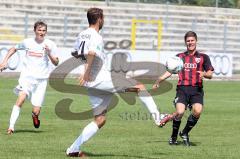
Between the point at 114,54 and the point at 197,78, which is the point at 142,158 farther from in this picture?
the point at 114,54

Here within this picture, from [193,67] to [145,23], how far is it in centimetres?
3367

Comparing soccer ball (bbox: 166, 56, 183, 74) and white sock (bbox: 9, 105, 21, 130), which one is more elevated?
soccer ball (bbox: 166, 56, 183, 74)

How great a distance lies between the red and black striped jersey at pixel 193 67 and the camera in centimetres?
1278

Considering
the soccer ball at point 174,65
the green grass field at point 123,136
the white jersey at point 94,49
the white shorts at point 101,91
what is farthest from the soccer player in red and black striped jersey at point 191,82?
the white jersey at point 94,49

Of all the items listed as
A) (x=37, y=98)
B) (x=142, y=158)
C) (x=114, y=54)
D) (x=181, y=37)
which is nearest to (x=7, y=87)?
(x=114, y=54)

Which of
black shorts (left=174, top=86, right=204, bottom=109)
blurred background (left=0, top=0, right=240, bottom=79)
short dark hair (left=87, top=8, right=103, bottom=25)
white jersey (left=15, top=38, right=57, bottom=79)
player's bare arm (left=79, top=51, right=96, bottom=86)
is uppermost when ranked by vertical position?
short dark hair (left=87, top=8, right=103, bottom=25)

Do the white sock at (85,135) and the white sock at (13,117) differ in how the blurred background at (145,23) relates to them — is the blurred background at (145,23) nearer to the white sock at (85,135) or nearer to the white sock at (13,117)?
the white sock at (13,117)

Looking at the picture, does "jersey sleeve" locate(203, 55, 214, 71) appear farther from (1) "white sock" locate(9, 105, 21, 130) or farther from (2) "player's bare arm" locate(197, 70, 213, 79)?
(1) "white sock" locate(9, 105, 21, 130)

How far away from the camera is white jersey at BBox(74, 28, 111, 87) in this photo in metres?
10.3

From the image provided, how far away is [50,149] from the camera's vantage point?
38.1 ft

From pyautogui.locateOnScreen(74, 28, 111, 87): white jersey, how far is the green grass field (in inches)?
49.3

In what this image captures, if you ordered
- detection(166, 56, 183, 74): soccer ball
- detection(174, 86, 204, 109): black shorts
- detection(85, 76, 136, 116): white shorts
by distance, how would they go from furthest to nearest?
detection(174, 86, 204, 109): black shorts < detection(166, 56, 183, 74): soccer ball < detection(85, 76, 136, 116): white shorts

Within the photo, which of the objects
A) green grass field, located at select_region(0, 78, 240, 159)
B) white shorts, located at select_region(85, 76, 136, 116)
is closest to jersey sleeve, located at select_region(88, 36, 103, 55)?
white shorts, located at select_region(85, 76, 136, 116)

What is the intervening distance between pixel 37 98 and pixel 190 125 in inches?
139
